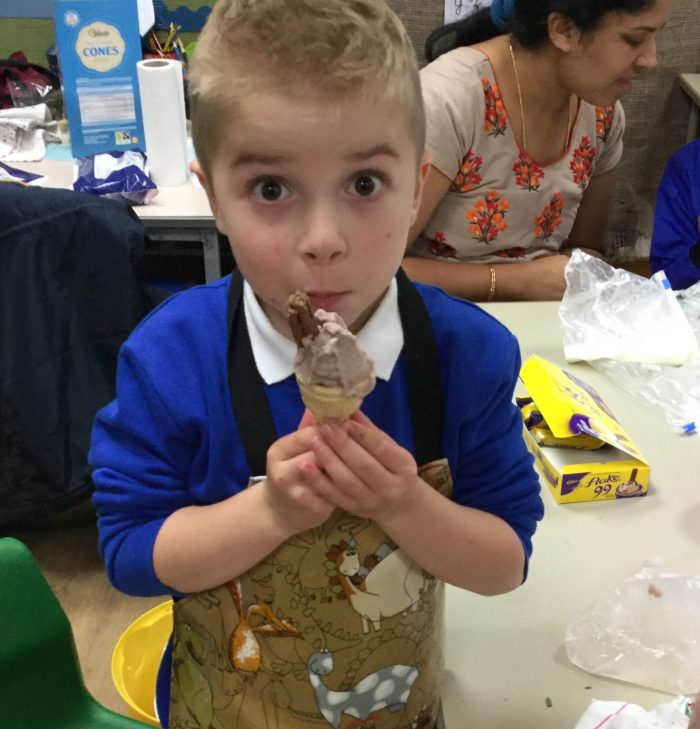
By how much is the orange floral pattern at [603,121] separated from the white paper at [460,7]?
0.77 meters

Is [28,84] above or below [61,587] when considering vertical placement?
above

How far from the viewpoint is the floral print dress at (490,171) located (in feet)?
5.89

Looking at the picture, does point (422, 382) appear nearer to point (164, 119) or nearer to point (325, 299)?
point (325, 299)

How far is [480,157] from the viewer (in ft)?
6.07

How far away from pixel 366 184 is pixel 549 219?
1.38m

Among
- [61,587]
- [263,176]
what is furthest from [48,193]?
[263,176]

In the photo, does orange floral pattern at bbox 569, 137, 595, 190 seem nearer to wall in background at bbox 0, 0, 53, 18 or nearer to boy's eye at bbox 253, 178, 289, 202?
boy's eye at bbox 253, 178, 289, 202

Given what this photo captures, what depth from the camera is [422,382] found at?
2.61ft

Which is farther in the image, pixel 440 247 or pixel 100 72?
pixel 100 72

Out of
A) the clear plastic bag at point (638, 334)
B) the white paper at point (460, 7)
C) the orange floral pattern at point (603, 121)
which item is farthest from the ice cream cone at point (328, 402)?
the white paper at point (460, 7)

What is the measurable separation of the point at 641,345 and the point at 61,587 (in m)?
1.63

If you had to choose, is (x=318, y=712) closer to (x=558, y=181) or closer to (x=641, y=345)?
(x=641, y=345)

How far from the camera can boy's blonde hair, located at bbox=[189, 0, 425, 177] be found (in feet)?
2.11

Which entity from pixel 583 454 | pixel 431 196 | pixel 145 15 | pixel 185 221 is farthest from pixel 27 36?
pixel 583 454
